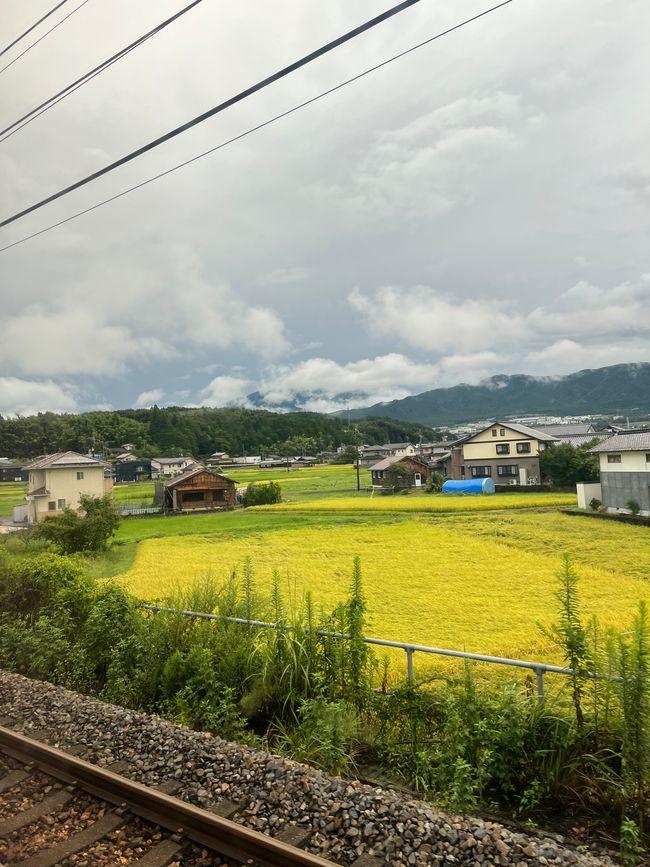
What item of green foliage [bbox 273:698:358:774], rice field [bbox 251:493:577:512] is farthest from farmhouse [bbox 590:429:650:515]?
green foliage [bbox 273:698:358:774]

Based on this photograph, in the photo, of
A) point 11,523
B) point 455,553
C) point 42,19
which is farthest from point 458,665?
point 11,523

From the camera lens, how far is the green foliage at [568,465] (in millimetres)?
31984

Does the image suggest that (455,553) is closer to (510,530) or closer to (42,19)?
(510,530)

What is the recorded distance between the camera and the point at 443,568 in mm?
13516

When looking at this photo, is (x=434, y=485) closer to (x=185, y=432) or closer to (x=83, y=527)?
(x=83, y=527)

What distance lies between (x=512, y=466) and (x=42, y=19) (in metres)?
36.7

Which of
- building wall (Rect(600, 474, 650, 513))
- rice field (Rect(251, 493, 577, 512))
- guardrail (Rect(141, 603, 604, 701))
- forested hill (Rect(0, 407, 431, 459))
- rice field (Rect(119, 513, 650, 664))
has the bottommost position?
rice field (Rect(251, 493, 577, 512))

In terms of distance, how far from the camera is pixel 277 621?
5.65 metres

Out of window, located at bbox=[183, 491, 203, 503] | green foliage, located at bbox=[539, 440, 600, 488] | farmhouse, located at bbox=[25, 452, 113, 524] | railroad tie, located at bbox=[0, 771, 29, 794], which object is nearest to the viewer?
railroad tie, located at bbox=[0, 771, 29, 794]

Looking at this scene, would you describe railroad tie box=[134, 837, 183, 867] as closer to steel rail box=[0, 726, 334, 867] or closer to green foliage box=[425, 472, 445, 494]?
steel rail box=[0, 726, 334, 867]

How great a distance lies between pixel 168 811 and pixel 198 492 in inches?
1253

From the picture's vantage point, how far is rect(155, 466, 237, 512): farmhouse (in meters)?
33.6

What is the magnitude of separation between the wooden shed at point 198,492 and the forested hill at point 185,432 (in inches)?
291

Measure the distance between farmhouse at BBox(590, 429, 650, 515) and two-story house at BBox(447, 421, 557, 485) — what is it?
518 inches
